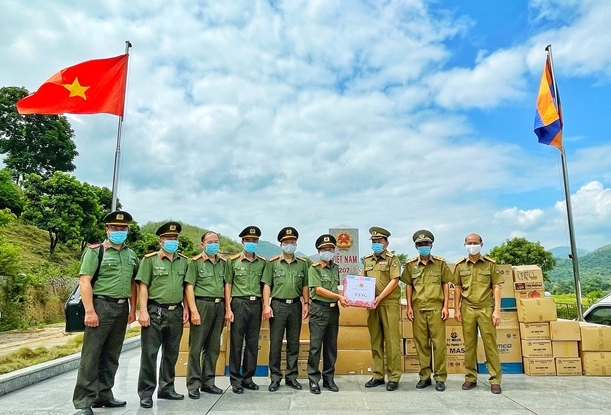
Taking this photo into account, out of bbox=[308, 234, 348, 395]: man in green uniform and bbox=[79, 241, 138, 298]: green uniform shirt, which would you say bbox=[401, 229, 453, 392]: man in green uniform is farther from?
bbox=[79, 241, 138, 298]: green uniform shirt

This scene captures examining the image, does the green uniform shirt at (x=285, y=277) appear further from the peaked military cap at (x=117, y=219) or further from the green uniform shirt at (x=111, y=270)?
the peaked military cap at (x=117, y=219)

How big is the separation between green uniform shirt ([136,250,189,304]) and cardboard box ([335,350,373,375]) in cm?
231

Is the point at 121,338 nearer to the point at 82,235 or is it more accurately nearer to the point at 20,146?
the point at 82,235

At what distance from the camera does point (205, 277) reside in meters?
4.73

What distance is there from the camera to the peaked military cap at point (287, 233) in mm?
5055

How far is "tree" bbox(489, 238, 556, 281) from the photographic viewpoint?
23.2 meters

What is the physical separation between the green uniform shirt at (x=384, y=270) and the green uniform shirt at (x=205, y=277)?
170 centimetres

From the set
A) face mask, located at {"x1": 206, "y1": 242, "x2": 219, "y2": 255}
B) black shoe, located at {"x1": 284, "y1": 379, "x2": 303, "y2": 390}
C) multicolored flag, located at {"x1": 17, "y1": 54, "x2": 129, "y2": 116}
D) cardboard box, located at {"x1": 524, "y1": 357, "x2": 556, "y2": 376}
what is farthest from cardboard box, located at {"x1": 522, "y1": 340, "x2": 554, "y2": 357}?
multicolored flag, located at {"x1": 17, "y1": 54, "x2": 129, "y2": 116}

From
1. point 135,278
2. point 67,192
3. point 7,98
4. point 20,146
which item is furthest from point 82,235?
point 135,278

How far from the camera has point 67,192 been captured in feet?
71.6

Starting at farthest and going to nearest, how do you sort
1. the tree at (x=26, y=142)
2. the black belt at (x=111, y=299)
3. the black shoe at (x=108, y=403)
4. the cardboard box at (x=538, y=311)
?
1. the tree at (x=26, y=142)
2. the cardboard box at (x=538, y=311)
3. the black shoe at (x=108, y=403)
4. the black belt at (x=111, y=299)

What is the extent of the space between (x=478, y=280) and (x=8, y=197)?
26059 mm

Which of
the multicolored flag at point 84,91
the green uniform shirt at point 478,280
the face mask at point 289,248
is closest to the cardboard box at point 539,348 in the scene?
the green uniform shirt at point 478,280

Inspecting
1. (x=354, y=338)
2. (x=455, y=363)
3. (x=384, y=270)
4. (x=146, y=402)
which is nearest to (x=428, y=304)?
(x=384, y=270)
